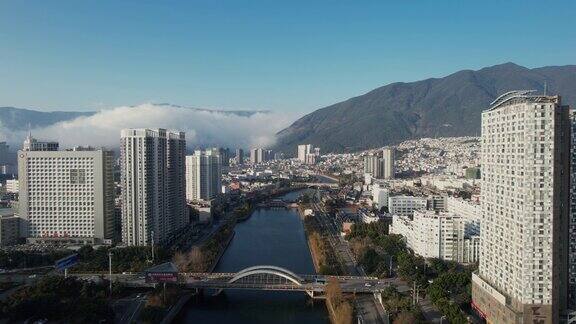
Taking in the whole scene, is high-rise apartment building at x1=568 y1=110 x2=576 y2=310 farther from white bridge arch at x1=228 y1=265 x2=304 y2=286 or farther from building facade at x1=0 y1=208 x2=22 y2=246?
building facade at x1=0 y1=208 x2=22 y2=246

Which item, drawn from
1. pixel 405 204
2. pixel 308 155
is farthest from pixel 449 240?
pixel 308 155

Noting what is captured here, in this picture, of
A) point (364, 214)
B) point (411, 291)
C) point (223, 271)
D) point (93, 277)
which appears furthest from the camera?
point (364, 214)

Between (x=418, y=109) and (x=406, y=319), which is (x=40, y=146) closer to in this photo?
(x=406, y=319)

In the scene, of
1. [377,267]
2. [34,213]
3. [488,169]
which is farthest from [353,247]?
[34,213]

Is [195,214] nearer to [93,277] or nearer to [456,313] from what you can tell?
[93,277]

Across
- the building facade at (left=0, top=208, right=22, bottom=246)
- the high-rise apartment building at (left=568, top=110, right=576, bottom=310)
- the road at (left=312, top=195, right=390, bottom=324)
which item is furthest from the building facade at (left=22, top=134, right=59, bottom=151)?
the high-rise apartment building at (left=568, top=110, right=576, bottom=310)

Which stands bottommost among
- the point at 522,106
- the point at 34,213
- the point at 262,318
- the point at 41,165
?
the point at 262,318

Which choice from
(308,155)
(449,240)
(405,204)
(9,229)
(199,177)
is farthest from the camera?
(308,155)
